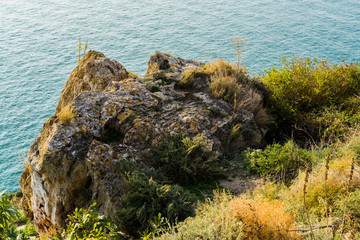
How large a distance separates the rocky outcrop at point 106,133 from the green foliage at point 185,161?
313 mm

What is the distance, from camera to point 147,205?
576cm

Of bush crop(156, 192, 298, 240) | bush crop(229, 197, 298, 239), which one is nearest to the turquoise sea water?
bush crop(156, 192, 298, 240)

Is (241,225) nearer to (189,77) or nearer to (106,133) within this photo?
(106,133)

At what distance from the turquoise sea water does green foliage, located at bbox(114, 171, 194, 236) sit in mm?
12534

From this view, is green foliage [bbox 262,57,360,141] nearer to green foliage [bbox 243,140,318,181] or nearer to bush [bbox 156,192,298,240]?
green foliage [bbox 243,140,318,181]

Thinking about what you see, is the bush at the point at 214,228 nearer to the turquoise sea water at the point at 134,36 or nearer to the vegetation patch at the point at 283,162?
the vegetation patch at the point at 283,162

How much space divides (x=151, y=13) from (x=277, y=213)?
36.8 meters

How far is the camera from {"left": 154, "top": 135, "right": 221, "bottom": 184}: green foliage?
715 cm

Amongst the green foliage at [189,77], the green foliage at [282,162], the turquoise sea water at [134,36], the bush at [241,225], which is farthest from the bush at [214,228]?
the turquoise sea water at [134,36]

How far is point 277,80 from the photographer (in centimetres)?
1082

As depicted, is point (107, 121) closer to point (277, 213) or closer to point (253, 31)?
point (277, 213)

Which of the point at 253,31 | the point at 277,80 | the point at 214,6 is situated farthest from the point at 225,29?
the point at 277,80

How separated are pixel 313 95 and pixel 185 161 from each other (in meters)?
5.83

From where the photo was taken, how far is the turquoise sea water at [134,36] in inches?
873
